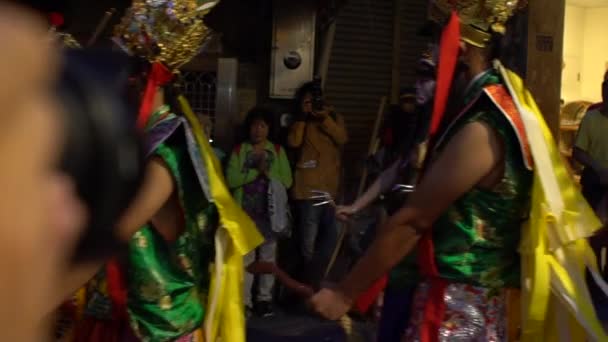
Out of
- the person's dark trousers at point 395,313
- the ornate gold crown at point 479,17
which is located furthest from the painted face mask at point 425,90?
the person's dark trousers at point 395,313

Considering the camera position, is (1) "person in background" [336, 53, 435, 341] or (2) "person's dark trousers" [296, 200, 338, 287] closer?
(1) "person in background" [336, 53, 435, 341]

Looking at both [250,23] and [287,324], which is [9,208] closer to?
[287,324]

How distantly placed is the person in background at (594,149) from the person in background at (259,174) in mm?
2020

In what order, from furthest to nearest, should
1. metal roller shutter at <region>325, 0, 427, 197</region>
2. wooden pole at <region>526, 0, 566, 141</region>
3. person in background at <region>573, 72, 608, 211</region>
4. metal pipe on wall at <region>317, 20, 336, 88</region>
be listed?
metal roller shutter at <region>325, 0, 427, 197</region> < metal pipe on wall at <region>317, 20, 336, 88</region> < person in background at <region>573, 72, 608, 211</region> < wooden pole at <region>526, 0, 566, 141</region>

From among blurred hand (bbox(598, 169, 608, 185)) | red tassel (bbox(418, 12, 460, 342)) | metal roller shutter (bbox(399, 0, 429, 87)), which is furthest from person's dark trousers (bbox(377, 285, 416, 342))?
Result: metal roller shutter (bbox(399, 0, 429, 87))

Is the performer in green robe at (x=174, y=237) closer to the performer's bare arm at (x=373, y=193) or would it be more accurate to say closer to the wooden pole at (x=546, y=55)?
the performer's bare arm at (x=373, y=193)

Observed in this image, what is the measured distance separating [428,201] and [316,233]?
4229 mm

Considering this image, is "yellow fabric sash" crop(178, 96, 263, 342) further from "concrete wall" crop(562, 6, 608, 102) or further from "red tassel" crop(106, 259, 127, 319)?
"concrete wall" crop(562, 6, 608, 102)

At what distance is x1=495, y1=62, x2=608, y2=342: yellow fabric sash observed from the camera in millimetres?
2623

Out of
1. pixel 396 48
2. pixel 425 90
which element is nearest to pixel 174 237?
pixel 425 90

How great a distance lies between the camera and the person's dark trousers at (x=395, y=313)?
2.85 m

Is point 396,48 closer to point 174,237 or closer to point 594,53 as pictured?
point 594,53

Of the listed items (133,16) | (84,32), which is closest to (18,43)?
(133,16)

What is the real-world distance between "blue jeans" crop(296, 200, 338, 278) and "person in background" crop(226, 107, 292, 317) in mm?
332
